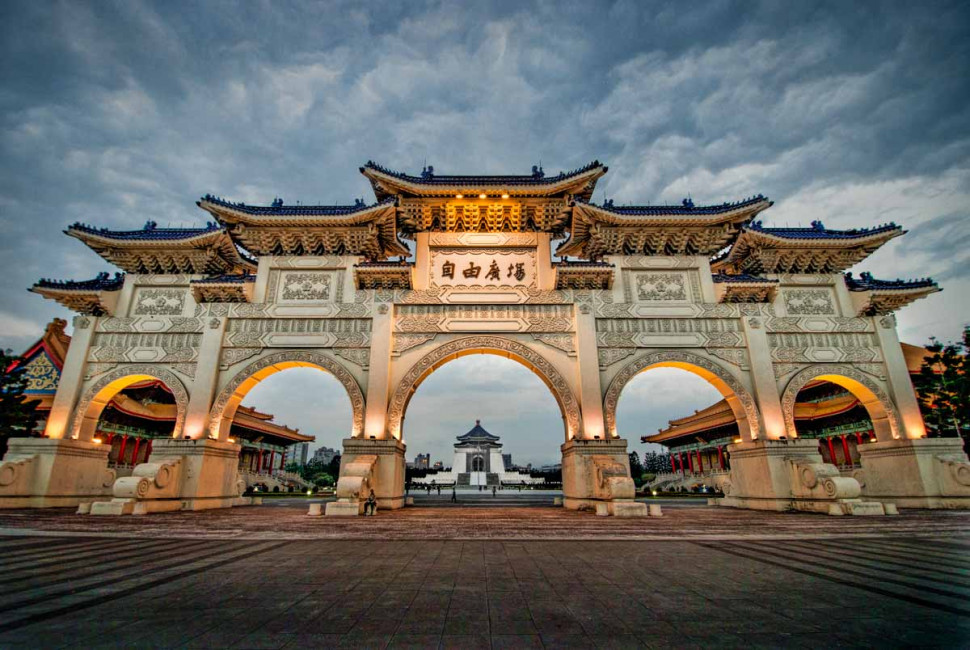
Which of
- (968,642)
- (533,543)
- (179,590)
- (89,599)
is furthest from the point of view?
(533,543)

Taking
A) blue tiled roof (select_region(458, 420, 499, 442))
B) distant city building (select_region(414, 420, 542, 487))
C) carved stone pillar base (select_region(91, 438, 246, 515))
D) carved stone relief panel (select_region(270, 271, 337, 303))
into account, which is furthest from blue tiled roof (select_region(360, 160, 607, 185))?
blue tiled roof (select_region(458, 420, 499, 442))

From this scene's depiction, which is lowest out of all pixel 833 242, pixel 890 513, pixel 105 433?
Result: pixel 890 513

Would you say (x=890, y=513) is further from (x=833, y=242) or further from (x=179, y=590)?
(x=179, y=590)

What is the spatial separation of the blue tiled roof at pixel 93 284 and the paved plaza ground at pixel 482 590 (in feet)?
31.6

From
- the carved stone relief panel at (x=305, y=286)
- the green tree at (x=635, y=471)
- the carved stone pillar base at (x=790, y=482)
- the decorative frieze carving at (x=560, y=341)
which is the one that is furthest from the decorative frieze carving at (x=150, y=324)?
the green tree at (x=635, y=471)

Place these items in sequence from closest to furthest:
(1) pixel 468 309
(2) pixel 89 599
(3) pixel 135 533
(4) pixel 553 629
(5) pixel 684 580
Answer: (4) pixel 553 629 < (2) pixel 89 599 < (5) pixel 684 580 < (3) pixel 135 533 < (1) pixel 468 309

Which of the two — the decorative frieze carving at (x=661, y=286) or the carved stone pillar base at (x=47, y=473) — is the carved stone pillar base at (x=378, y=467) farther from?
the decorative frieze carving at (x=661, y=286)

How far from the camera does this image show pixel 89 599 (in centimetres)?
322

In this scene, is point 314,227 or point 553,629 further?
point 314,227

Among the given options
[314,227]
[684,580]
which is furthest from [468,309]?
[684,580]

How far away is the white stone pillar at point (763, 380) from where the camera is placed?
12.8 meters

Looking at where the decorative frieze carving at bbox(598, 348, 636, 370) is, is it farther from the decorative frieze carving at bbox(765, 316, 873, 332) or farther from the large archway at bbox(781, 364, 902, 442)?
the large archway at bbox(781, 364, 902, 442)

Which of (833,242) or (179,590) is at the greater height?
(833,242)

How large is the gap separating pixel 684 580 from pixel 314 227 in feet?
44.7
